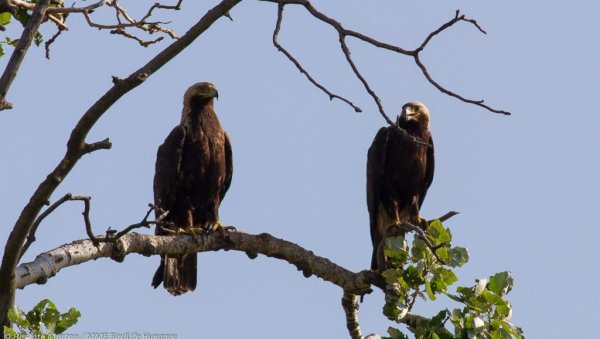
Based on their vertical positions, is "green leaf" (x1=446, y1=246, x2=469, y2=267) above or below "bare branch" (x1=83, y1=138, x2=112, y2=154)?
above

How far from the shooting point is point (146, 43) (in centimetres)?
574

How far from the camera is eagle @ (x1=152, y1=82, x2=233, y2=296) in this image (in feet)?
28.1

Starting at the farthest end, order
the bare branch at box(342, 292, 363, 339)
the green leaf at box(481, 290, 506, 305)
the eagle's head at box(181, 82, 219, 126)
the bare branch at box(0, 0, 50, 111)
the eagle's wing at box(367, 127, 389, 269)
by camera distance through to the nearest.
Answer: the eagle's head at box(181, 82, 219, 126)
the eagle's wing at box(367, 127, 389, 269)
the bare branch at box(342, 292, 363, 339)
the green leaf at box(481, 290, 506, 305)
the bare branch at box(0, 0, 50, 111)

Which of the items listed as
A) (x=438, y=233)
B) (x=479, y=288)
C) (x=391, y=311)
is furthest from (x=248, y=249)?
(x=479, y=288)

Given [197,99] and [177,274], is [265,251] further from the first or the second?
[197,99]

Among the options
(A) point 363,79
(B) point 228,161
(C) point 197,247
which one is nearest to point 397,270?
(C) point 197,247

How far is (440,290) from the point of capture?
5961 millimetres

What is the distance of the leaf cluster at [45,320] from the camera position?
173 inches

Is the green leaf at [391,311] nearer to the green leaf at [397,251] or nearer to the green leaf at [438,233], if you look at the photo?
the green leaf at [397,251]

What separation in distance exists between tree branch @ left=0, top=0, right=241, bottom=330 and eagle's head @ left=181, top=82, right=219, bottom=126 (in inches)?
179

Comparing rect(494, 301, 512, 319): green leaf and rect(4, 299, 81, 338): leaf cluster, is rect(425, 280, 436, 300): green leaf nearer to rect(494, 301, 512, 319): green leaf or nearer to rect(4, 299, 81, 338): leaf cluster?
rect(494, 301, 512, 319): green leaf

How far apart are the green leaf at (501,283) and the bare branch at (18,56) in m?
2.72

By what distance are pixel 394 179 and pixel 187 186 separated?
5.71 feet

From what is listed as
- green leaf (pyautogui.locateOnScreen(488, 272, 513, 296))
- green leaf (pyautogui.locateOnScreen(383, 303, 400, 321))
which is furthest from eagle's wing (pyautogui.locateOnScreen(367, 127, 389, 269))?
green leaf (pyautogui.locateOnScreen(488, 272, 513, 296))
